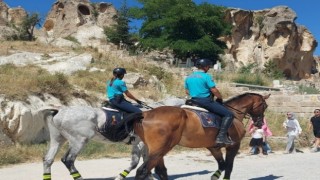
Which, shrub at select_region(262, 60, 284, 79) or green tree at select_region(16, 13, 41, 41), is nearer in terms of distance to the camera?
green tree at select_region(16, 13, 41, 41)

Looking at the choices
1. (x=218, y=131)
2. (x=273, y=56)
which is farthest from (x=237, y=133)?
(x=273, y=56)

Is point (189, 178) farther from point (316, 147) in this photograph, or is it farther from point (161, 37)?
point (161, 37)

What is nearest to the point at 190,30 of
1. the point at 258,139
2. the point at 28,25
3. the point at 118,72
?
the point at 28,25

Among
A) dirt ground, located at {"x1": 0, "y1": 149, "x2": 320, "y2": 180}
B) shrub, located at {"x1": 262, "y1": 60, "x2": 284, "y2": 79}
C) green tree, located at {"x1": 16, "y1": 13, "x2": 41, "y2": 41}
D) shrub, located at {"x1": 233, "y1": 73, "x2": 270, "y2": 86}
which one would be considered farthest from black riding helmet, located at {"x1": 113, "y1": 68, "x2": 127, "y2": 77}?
shrub, located at {"x1": 262, "y1": 60, "x2": 284, "y2": 79}

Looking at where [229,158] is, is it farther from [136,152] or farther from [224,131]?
[136,152]

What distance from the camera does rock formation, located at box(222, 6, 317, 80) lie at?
180 ft

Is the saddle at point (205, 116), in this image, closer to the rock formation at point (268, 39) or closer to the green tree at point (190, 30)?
the green tree at point (190, 30)

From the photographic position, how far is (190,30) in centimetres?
4172

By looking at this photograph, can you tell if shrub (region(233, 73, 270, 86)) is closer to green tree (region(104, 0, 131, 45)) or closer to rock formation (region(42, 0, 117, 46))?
green tree (region(104, 0, 131, 45))

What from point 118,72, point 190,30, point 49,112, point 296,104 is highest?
point 190,30

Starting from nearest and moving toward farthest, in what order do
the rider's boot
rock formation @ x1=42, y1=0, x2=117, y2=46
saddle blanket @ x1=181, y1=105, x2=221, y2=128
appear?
1. saddle blanket @ x1=181, y1=105, x2=221, y2=128
2. the rider's boot
3. rock formation @ x1=42, y1=0, x2=117, y2=46

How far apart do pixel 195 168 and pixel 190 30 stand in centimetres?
3245

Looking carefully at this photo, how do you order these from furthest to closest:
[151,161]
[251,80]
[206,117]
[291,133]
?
[251,80], [291,133], [206,117], [151,161]

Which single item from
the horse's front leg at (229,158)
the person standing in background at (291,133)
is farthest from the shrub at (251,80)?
the horse's front leg at (229,158)
